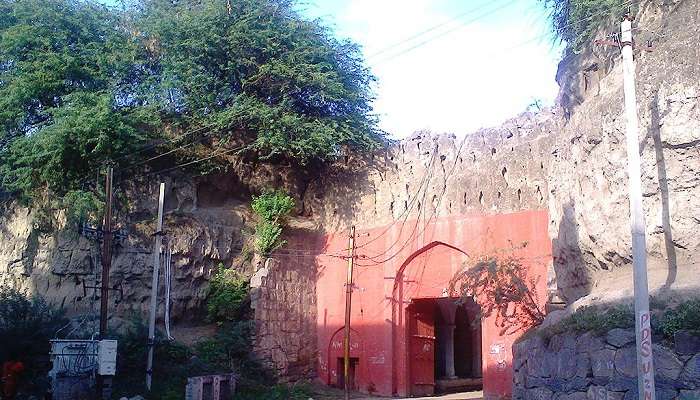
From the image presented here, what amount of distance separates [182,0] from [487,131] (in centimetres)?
1198

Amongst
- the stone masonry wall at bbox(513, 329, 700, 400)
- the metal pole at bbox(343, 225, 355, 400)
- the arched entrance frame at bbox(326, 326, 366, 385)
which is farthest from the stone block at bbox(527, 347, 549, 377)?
the arched entrance frame at bbox(326, 326, 366, 385)

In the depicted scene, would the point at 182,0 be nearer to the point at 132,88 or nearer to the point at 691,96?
the point at 132,88

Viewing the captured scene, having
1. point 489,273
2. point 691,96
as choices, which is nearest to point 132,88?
point 489,273

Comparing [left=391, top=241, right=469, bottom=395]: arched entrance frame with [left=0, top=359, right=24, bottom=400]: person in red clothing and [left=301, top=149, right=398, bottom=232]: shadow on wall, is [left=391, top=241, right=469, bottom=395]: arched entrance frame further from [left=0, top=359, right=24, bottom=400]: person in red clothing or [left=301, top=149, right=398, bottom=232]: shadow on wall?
[left=0, top=359, right=24, bottom=400]: person in red clothing

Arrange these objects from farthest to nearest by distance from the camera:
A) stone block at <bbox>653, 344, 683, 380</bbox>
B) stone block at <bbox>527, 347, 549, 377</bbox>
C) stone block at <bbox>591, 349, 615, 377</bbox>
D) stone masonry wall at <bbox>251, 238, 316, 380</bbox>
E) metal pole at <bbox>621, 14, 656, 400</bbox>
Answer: stone masonry wall at <bbox>251, 238, 316, 380</bbox>, stone block at <bbox>527, 347, 549, 377</bbox>, stone block at <bbox>591, 349, 615, 377</bbox>, stone block at <bbox>653, 344, 683, 380</bbox>, metal pole at <bbox>621, 14, 656, 400</bbox>

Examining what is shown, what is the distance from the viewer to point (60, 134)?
20.2 metres

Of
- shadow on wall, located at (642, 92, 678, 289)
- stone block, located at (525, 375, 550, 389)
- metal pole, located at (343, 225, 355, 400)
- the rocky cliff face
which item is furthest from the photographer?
metal pole, located at (343, 225, 355, 400)

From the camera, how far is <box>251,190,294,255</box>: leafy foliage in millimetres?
22266

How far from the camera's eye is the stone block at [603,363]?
989 centimetres

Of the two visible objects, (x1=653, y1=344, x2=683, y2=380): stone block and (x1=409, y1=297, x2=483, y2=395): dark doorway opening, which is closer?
(x1=653, y1=344, x2=683, y2=380): stone block

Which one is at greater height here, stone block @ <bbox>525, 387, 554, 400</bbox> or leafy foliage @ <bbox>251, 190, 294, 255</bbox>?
leafy foliage @ <bbox>251, 190, 294, 255</bbox>

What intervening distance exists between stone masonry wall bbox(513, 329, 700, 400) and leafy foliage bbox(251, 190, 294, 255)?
1107 cm

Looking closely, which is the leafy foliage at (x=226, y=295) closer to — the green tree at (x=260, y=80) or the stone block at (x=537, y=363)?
the green tree at (x=260, y=80)

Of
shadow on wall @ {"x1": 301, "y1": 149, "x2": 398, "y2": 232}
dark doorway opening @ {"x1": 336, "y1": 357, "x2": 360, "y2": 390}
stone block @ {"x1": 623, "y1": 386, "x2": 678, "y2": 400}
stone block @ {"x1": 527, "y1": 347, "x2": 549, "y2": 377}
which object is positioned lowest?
dark doorway opening @ {"x1": 336, "y1": 357, "x2": 360, "y2": 390}
